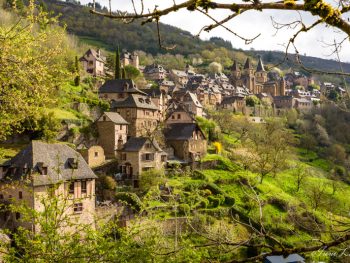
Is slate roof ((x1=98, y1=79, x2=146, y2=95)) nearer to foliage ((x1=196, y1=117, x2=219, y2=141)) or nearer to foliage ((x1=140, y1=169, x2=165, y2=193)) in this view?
foliage ((x1=196, y1=117, x2=219, y2=141))

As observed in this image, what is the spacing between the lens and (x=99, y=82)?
67.2 metres

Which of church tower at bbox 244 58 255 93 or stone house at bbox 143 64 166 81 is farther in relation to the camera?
church tower at bbox 244 58 255 93

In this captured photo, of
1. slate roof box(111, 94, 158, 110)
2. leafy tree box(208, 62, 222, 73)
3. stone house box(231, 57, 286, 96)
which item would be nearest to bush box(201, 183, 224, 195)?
slate roof box(111, 94, 158, 110)

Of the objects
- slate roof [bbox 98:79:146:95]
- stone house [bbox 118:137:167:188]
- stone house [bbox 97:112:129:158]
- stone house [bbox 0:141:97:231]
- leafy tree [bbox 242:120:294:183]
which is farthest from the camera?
slate roof [bbox 98:79:146:95]

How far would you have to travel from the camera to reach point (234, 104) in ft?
291

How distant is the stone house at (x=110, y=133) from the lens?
42438mm

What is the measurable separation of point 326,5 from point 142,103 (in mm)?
45799

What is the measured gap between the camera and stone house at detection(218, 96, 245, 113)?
286 ft

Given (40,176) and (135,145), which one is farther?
(135,145)

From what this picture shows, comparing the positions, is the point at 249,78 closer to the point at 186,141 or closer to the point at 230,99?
the point at 230,99

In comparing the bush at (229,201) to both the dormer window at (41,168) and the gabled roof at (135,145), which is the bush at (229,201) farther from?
the dormer window at (41,168)

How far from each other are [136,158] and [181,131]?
11061 mm

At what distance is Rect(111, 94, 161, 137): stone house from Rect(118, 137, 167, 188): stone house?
20.0 ft

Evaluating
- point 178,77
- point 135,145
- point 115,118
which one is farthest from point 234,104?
point 135,145
